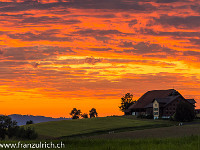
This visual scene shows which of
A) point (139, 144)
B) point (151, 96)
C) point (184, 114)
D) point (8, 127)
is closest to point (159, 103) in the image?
point (184, 114)

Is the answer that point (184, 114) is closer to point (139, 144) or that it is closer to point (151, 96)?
point (151, 96)

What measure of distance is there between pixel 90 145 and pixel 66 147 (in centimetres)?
193

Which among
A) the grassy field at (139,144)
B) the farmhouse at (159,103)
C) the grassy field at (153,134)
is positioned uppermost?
the farmhouse at (159,103)

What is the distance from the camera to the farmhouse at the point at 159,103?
143 metres

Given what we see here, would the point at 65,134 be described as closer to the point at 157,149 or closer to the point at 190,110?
the point at 190,110

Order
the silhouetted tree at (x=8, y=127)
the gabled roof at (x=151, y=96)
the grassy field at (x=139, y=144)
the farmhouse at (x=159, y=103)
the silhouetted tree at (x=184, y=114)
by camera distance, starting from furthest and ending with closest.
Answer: the gabled roof at (x=151, y=96), the farmhouse at (x=159, y=103), the silhouetted tree at (x=184, y=114), the silhouetted tree at (x=8, y=127), the grassy field at (x=139, y=144)

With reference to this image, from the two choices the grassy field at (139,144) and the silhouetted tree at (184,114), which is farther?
the silhouetted tree at (184,114)

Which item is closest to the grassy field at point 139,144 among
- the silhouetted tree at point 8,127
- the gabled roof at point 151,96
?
the silhouetted tree at point 8,127

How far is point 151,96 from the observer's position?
164m

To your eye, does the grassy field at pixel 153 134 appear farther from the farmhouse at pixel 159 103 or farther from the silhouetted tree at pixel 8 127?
the farmhouse at pixel 159 103

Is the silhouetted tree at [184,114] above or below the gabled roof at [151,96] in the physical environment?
below

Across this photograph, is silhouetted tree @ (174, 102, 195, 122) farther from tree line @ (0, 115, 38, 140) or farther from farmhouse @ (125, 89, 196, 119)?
tree line @ (0, 115, 38, 140)

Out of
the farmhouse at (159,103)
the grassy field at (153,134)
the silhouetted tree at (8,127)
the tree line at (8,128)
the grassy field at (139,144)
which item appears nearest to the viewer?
the grassy field at (139,144)

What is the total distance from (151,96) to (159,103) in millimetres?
21311
